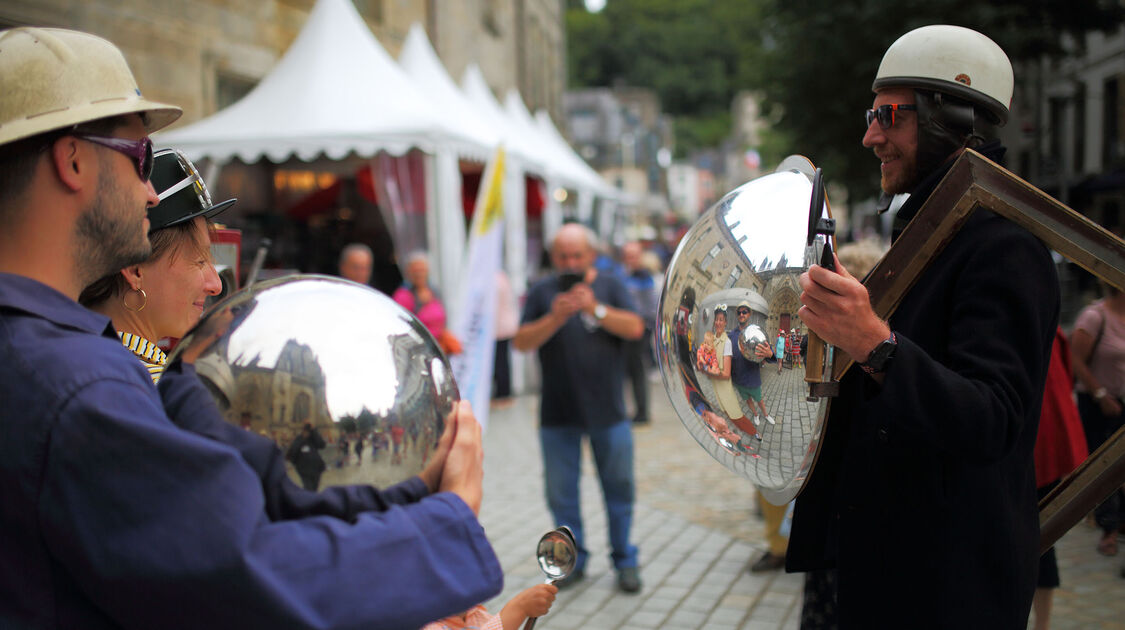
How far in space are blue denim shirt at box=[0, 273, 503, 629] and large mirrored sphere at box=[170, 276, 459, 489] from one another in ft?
0.18

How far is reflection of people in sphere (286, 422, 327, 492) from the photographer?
3.69ft

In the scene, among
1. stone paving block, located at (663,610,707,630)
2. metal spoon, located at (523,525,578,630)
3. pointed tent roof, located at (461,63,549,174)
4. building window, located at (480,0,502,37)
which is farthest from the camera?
building window, located at (480,0,502,37)

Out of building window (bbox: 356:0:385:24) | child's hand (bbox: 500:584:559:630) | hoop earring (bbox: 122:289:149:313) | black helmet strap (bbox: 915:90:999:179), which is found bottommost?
child's hand (bbox: 500:584:559:630)

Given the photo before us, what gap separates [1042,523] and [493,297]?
4700 millimetres

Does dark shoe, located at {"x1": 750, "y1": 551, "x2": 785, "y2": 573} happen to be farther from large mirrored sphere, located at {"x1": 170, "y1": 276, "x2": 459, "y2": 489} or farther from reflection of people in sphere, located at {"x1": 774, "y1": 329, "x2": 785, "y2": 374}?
large mirrored sphere, located at {"x1": 170, "y1": 276, "x2": 459, "y2": 489}

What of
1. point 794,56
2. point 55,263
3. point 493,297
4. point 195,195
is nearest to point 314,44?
point 493,297

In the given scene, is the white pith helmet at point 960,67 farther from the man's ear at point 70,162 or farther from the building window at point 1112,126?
the building window at point 1112,126

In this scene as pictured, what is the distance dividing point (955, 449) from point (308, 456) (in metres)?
1.24

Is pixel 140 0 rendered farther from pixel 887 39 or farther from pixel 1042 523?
pixel 887 39

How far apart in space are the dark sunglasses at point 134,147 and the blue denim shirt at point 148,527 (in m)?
0.23

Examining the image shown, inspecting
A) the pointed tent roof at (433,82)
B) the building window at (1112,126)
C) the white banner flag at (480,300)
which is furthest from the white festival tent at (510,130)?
the building window at (1112,126)

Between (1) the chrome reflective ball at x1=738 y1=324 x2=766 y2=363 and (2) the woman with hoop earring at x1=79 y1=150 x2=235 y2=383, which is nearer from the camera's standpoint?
(1) the chrome reflective ball at x1=738 y1=324 x2=766 y2=363

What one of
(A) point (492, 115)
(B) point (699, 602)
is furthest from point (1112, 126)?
(B) point (699, 602)

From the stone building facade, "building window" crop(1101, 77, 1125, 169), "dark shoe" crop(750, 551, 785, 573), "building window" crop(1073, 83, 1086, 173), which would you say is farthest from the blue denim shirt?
"building window" crop(1073, 83, 1086, 173)
